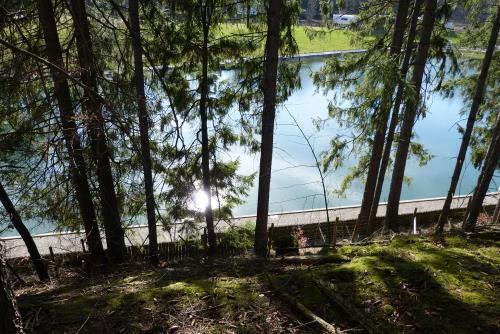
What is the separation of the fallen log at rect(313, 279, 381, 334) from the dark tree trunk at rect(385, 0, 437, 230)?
443 cm

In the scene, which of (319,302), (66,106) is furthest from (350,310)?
(66,106)

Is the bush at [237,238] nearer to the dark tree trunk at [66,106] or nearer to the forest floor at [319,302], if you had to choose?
the dark tree trunk at [66,106]

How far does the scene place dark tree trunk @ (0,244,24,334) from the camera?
2.26 m

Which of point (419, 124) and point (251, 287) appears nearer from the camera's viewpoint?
point (251, 287)

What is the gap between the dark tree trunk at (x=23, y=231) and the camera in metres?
6.54

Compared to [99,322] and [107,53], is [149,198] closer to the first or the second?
[107,53]

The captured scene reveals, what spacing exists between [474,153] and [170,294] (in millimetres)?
13508

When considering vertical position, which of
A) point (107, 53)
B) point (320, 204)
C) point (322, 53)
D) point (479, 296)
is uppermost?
point (107, 53)

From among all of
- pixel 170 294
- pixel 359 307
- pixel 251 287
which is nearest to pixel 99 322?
pixel 170 294

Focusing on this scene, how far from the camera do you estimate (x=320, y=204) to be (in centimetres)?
1823

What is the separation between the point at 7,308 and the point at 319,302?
80.7 inches

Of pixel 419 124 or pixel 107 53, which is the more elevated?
pixel 107 53

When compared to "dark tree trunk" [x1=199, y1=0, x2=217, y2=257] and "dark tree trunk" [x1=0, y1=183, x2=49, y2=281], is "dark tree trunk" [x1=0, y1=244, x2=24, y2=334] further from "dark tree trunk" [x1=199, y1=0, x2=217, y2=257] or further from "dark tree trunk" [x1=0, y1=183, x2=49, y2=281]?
"dark tree trunk" [x1=199, y1=0, x2=217, y2=257]

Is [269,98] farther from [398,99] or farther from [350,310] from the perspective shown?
[350,310]
